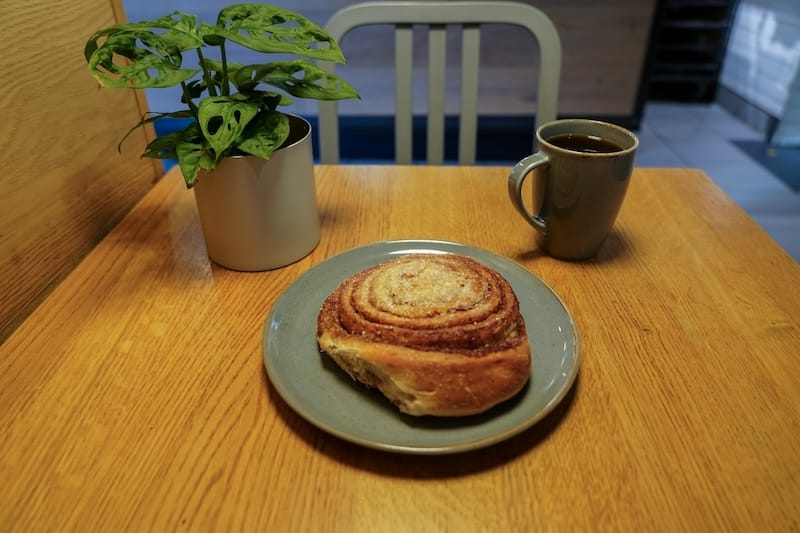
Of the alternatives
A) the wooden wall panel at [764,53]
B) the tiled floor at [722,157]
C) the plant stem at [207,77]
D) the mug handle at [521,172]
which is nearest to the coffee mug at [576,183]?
the mug handle at [521,172]

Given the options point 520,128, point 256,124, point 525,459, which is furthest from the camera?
point 520,128

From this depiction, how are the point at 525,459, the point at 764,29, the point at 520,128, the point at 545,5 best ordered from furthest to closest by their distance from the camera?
the point at 764,29 < the point at 520,128 < the point at 545,5 < the point at 525,459

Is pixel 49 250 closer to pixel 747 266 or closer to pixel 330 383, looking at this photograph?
pixel 330 383

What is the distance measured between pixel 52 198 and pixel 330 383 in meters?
0.44

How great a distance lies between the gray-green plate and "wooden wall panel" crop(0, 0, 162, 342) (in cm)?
30

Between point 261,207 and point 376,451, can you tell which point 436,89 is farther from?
point 376,451

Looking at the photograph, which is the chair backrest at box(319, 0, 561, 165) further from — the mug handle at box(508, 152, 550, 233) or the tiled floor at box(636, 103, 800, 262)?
the tiled floor at box(636, 103, 800, 262)

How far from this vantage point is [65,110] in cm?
68

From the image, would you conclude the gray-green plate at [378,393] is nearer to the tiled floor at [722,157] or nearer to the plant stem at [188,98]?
the plant stem at [188,98]

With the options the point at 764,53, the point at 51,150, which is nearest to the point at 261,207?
the point at 51,150

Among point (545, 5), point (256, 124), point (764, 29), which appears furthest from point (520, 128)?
point (256, 124)

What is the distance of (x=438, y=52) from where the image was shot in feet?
3.57

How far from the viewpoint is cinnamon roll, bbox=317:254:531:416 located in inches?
17.4

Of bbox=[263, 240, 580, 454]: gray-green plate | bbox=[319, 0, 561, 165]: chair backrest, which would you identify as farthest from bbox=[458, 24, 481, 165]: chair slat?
bbox=[263, 240, 580, 454]: gray-green plate
